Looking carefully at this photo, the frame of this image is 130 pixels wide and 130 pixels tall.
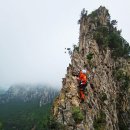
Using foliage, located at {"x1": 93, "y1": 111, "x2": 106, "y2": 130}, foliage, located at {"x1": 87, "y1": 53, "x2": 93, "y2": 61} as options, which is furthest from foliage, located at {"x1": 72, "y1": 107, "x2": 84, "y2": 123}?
foliage, located at {"x1": 87, "y1": 53, "x2": 93, "y2": 61}

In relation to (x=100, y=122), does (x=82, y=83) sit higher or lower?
higher

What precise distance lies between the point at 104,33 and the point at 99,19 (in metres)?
7.83

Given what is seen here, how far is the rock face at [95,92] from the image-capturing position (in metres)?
74.0

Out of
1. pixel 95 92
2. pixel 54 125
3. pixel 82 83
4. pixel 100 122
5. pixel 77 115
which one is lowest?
pixel 54 125

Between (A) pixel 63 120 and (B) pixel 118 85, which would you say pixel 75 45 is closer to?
(B) pixel 118 85

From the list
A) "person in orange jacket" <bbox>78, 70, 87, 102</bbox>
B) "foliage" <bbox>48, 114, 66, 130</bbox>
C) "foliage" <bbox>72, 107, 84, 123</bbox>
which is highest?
"person in orange jacket" <bbox>78, 70, 87, 102</bbox>

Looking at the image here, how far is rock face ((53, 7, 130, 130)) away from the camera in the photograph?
74.0 meters

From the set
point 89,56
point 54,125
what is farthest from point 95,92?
point 54,125

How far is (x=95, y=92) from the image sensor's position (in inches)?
3371

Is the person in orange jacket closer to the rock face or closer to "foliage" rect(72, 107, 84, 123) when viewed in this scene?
the rock face

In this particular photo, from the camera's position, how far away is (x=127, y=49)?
387 ft

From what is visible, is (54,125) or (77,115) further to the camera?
(54,125)

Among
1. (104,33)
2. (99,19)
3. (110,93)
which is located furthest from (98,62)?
(99,19)

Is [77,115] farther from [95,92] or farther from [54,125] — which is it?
[95,92]
